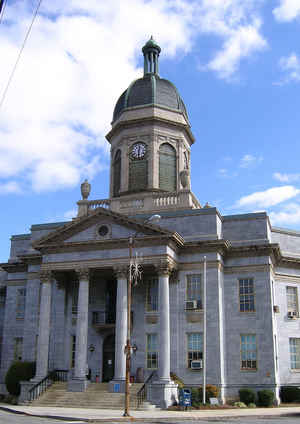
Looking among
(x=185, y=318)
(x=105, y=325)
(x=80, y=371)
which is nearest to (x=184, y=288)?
(x=185, y=318)

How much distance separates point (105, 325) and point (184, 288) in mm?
5854

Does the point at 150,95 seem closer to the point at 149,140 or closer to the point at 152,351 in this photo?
the point at 149,140

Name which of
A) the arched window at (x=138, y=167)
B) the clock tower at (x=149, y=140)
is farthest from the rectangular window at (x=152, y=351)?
the arched window at (x=138, y=167)

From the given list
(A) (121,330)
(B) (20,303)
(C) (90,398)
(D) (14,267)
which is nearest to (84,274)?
(A) (121,330)

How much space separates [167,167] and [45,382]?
19.2 meters

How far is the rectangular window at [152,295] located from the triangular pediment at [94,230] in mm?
3824

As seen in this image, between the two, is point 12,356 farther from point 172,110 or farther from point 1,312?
point 172,110

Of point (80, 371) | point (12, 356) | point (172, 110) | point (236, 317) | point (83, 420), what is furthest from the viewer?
point (172, 110)

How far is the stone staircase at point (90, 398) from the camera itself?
30.7 metres

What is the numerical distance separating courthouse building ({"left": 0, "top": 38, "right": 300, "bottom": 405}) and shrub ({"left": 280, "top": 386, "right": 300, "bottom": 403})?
0.81 metres

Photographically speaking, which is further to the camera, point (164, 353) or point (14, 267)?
point (14, 267)

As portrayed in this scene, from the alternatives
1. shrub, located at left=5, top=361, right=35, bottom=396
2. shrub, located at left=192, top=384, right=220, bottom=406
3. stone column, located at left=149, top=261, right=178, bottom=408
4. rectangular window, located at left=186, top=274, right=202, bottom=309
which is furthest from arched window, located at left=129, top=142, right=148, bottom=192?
shrub, located at left=192, top=384, right=220, bottom=406

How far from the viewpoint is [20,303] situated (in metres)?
42.4

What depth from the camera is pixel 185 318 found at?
3544 cm
